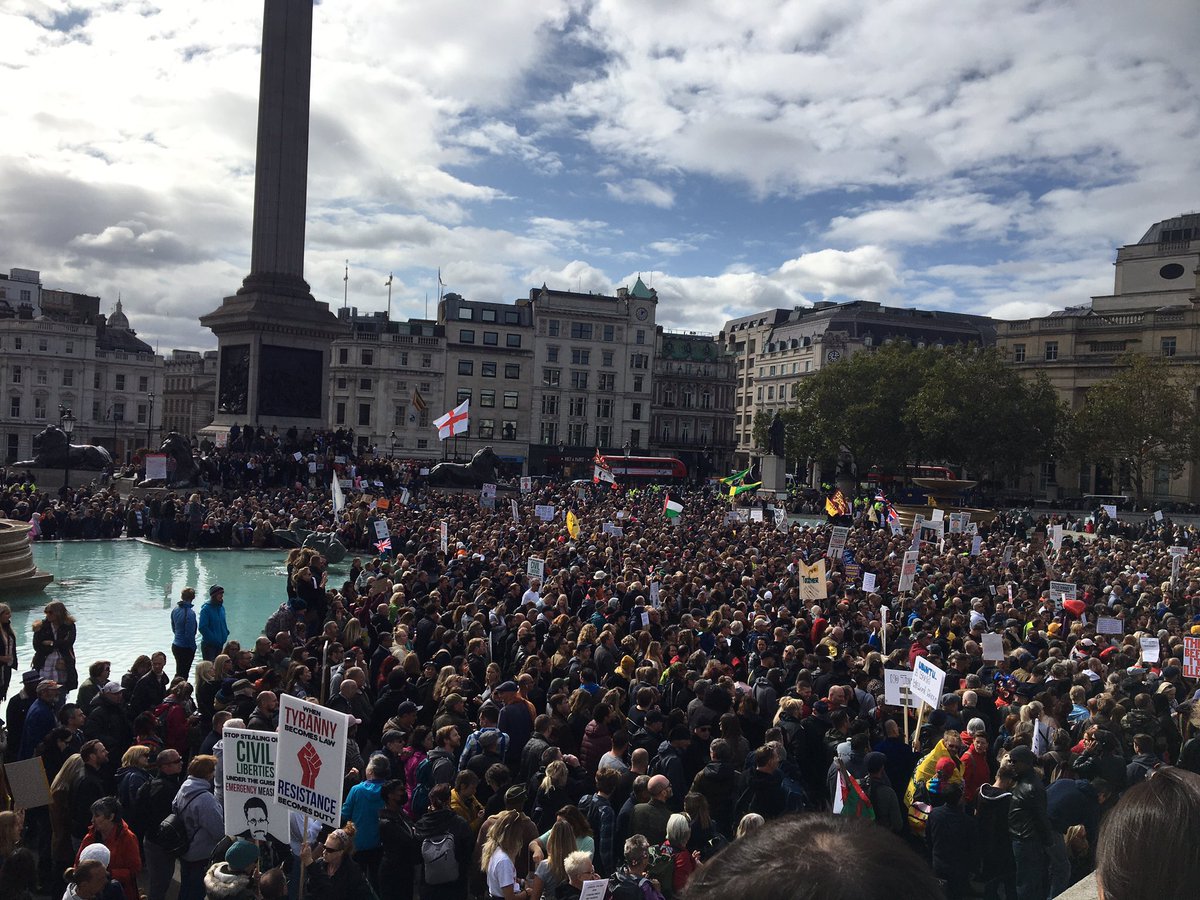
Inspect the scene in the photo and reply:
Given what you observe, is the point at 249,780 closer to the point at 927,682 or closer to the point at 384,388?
the point at 927,682

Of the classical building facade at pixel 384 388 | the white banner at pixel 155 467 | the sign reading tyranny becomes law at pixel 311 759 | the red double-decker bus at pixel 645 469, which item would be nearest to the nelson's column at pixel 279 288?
the white banner at pixel 155 467

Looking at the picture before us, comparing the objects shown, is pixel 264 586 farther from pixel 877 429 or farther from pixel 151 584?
pixel 877 429

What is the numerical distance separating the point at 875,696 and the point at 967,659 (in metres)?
2.38

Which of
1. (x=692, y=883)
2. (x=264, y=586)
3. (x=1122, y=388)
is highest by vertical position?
(x=1122, y=388)

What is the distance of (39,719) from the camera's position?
8484mm

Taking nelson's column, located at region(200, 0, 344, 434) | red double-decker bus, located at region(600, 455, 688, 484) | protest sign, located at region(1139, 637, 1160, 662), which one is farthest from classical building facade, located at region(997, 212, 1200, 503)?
protest sign, located at region(1139, 637, 1160, 662)

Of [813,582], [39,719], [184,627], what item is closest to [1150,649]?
[813,582]

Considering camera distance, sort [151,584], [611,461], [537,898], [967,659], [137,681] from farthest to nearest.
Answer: [611,461], [151,584], [967,659], [137,681], [537,898]

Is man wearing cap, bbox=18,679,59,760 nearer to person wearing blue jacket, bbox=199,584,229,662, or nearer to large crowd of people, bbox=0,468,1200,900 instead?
large crowd of people, bbox=0,468,1200,900

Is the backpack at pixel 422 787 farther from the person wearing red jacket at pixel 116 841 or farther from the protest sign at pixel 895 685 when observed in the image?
the protest sign at pixel 895 685

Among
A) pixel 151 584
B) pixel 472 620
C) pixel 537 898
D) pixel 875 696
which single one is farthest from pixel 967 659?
pixel 151 584

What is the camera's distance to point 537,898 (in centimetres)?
607

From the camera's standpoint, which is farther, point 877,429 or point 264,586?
point 877,429

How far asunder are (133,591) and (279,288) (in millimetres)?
23937
